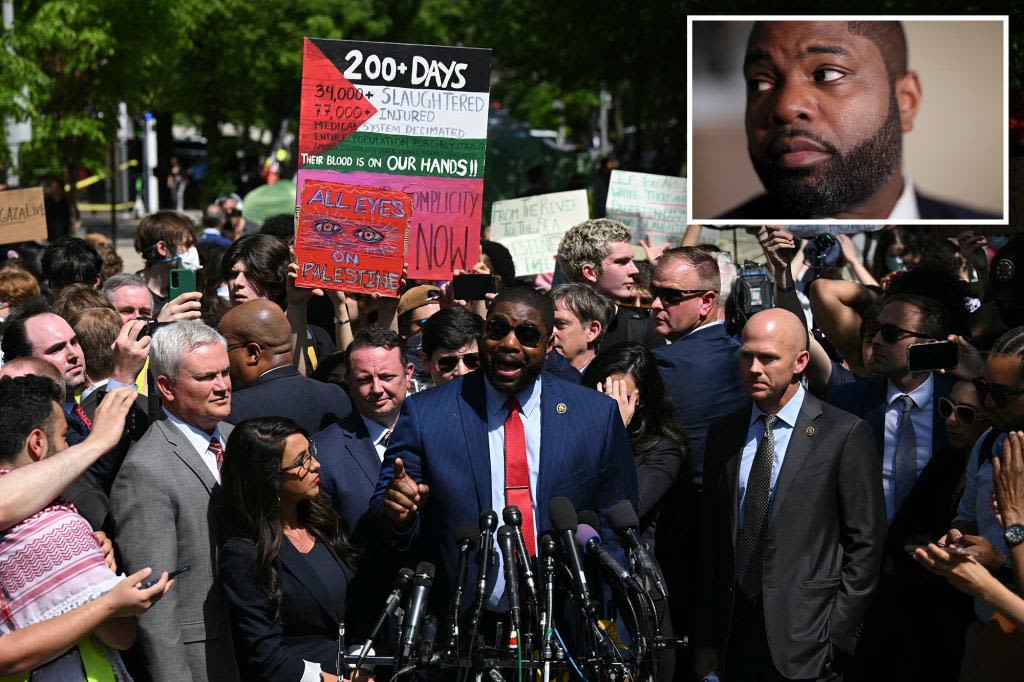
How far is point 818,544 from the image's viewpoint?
577 centimetres

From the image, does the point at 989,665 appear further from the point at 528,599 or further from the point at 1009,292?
the point at 1009,292

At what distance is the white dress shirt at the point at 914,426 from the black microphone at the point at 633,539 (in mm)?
1914

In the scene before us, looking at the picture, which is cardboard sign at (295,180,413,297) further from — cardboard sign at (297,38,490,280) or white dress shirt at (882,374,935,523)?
white dress shirt at (882,374,935,523)

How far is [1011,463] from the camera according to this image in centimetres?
504

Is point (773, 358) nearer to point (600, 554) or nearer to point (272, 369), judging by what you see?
point (600, 554)

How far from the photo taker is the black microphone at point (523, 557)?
4.52 meters

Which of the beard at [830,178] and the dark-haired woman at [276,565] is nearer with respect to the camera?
the dark-haired woman at [276,565]

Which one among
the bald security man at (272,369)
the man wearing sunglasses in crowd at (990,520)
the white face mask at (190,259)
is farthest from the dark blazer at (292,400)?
the white face mask at (190,259)

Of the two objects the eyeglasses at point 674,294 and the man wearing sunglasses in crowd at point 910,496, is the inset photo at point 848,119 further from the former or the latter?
the man wearing sunglasses in crowd at point 910,496

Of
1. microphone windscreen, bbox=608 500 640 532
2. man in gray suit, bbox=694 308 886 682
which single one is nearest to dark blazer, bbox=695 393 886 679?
man in gray suit, bbox=694 308 886 682

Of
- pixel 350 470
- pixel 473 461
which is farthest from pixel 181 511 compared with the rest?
pixel 473 461

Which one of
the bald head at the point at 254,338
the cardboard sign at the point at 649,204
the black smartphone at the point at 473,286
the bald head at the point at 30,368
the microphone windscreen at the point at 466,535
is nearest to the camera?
the microphone windscreen at the point at 466,535

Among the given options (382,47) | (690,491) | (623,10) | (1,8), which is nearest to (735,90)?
(382,47)

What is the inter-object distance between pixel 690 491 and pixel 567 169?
2249 cm
